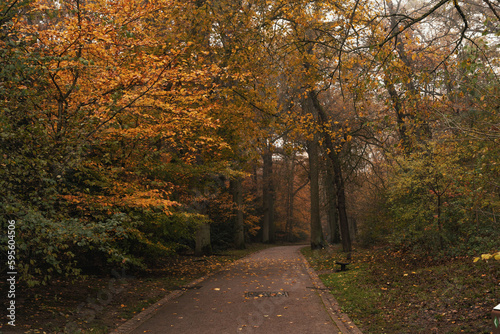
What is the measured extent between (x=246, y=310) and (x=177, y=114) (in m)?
4.38

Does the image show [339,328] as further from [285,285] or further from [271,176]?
[271,176]

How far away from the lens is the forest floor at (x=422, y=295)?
6.19 meters

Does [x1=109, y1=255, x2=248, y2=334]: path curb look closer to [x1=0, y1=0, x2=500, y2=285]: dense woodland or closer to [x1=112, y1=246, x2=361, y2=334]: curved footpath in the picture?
[x1=112, y1=246, x2=361, y2=334]: curved footpath

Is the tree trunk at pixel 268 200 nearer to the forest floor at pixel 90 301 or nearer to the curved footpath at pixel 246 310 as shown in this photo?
the forest floor at pixel 90 301

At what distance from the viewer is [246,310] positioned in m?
7.93

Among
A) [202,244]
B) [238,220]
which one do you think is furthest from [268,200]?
[202,244]

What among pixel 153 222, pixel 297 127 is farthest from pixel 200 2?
pixel 153 222

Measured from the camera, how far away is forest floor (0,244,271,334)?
631cm

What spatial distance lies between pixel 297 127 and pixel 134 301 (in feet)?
19.9

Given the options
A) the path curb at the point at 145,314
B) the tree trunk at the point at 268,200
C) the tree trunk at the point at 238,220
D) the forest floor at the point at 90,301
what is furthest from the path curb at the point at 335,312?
the tree trunk at the point at 268,200

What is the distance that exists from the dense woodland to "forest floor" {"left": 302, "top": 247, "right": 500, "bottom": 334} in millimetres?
1231

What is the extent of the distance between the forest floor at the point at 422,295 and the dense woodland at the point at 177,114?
123 cm

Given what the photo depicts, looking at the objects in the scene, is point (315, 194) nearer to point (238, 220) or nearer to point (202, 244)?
point (202, 244)

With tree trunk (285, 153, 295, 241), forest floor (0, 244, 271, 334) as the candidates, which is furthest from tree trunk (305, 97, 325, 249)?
tree trunk (285, 153, 295, 241)
